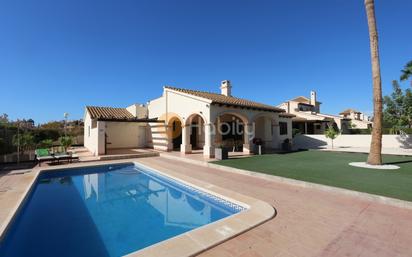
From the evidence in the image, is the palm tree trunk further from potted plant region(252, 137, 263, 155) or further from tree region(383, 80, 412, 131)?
tree region(383, 80, 412, 131)

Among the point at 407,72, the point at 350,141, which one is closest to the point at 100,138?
the point at 407,72

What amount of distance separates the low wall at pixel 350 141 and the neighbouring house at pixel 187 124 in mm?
4642

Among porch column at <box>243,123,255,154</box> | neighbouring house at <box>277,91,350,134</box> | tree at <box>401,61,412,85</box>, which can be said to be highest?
tree at <box>401,61,412,85</box>

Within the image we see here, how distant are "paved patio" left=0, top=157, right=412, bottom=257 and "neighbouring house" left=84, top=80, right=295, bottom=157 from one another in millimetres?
9652

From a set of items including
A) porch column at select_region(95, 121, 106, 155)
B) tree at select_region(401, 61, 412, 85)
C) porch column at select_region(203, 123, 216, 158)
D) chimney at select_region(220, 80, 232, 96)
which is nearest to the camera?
porch column at select_region(203, 123, 216, 158)

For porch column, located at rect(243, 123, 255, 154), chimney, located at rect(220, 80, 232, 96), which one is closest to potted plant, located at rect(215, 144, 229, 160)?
porch column, located at rect(243, 123, 255, 154)

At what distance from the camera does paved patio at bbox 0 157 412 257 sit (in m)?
3.61

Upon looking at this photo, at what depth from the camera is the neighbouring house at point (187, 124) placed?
1656cm

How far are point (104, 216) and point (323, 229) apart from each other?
6.29 m

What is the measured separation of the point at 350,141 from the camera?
83.0ft

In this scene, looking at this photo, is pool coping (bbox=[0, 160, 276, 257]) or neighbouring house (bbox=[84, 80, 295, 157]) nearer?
pool coping (bbox=[0, 160, 276, 257])

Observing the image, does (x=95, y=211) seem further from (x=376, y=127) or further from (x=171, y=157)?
(x=376, y=127)

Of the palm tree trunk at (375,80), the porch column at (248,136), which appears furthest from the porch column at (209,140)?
the palm tree trunk at (375,80)

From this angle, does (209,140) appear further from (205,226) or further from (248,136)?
(205,226)
